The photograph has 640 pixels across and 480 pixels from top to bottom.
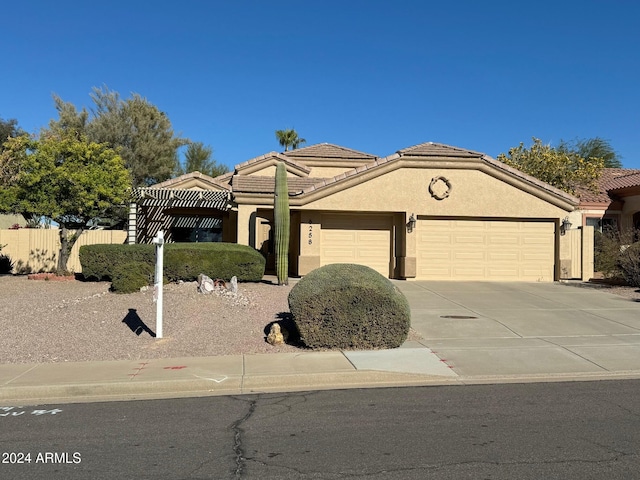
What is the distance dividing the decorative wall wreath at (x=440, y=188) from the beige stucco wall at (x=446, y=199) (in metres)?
0.13

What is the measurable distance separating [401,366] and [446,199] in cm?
1190

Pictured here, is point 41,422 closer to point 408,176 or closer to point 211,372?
point 211,372

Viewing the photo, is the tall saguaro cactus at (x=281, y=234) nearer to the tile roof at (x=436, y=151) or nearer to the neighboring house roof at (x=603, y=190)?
the tile roof at (x=436, y=151)

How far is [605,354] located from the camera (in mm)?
9359

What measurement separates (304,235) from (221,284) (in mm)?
5161

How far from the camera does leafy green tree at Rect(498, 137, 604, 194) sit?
27203 millimetres

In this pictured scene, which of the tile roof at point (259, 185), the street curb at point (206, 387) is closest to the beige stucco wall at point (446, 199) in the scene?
the tile roof at point (259, 185)

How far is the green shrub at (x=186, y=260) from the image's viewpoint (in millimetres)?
15086

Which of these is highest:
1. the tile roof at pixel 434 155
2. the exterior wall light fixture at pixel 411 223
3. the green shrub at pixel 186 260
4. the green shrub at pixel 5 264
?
the tile roof at pixel 434 155

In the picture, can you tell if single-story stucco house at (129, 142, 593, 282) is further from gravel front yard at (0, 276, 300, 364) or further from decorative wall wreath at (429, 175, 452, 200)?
gravel front yard at (0, 276, 300, 364)

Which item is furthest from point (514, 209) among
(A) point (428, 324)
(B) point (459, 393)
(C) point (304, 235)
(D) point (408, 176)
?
(B) point (459, 393)

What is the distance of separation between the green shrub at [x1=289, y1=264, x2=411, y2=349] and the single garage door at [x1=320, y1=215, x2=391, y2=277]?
32.6 ft

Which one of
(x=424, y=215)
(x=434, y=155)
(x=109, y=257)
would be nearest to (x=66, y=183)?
(x=109, y=257)

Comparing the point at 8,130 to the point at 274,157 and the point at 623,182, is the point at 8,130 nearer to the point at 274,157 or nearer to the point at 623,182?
the point at 274,157
